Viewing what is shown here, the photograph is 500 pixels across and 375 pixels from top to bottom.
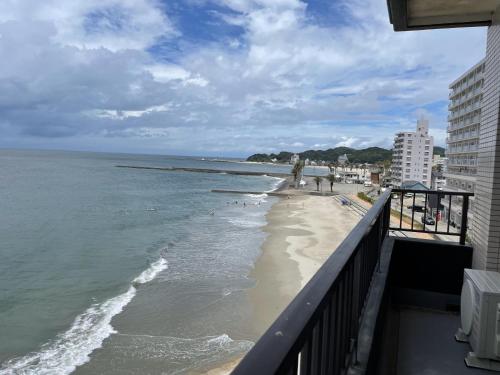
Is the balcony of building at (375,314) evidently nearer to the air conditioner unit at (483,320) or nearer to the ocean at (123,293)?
the air conditioner unit at (483,320)

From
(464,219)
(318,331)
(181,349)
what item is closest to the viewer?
(318,331)

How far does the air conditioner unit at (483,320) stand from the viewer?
2.65 meters

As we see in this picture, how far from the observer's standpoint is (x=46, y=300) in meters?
13.9

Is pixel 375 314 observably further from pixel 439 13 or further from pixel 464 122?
pixel 464 122

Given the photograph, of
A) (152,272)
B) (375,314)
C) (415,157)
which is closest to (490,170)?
(375,314)

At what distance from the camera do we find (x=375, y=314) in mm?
2309

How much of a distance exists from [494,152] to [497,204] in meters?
0.45

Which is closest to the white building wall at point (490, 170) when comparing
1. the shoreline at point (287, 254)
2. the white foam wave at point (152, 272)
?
the shoreline at point (287, 254)

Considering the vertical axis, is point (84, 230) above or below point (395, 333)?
below

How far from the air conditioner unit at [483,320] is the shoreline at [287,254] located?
368 cm

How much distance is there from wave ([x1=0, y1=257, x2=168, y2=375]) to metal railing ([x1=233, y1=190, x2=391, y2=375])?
9.43 meters

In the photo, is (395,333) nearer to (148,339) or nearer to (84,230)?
(148,339)

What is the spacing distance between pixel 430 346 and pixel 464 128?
1967 inches

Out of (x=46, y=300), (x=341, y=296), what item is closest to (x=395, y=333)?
(x=341, y=296)
